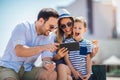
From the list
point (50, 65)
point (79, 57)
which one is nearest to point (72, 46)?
point (79, 57)

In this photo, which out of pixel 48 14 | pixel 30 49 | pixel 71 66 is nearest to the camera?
pixel 30 49

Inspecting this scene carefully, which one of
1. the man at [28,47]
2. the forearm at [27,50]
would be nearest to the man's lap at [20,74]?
the man at [28,47]

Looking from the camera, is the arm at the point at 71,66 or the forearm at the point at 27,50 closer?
the forearm at the point at 27,50

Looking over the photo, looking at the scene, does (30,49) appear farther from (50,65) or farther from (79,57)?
(79,57)

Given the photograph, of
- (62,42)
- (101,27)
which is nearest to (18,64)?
(62,42)

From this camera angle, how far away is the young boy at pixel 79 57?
5.39 meters

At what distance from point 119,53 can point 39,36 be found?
30.0 m

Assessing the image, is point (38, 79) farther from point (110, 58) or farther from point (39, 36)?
point (110, 58)

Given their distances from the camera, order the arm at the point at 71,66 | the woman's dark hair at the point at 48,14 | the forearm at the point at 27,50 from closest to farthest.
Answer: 1. the forearm at the point at 27,50
2. the woman's dark hair at the point at 48,14
3. the arm at the point at 71,66

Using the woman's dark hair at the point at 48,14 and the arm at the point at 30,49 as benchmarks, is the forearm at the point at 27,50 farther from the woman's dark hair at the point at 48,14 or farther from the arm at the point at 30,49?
the woman's dark hair at the point at 48,14

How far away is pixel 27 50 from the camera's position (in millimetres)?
5055

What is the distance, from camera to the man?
5.10 m

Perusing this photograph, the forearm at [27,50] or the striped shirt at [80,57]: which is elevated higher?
the forearm at [27,50]

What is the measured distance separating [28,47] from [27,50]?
0.20 ft
